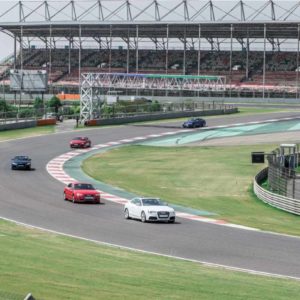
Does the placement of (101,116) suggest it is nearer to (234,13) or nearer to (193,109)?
(193,109)

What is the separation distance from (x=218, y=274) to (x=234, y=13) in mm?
124923

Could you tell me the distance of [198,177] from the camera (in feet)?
193

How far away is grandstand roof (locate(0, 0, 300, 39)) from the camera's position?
141375 millimetres

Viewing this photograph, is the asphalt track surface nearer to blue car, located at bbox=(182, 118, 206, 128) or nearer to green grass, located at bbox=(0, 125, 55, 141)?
green grass, located at bbox=(0, 125, 55, 141)

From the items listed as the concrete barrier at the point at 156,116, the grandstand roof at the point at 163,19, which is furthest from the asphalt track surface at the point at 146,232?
the grandstand roof at the point at 163,19

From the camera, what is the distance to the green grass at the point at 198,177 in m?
42.8

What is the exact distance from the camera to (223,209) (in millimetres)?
44250

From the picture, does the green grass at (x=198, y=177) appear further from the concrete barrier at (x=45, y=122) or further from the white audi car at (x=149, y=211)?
the concrete barrier at (x=45, y=122)

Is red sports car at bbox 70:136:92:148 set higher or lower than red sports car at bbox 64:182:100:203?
lower

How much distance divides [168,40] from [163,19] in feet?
21.1

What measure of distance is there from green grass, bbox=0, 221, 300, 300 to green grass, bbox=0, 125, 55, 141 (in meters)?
57.9

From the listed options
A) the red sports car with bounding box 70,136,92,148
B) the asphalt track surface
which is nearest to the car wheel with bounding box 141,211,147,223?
the asphalt track surface

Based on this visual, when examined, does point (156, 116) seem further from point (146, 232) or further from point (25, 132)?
point (146, 232)

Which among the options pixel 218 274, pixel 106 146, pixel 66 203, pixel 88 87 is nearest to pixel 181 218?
pixel 66 203
